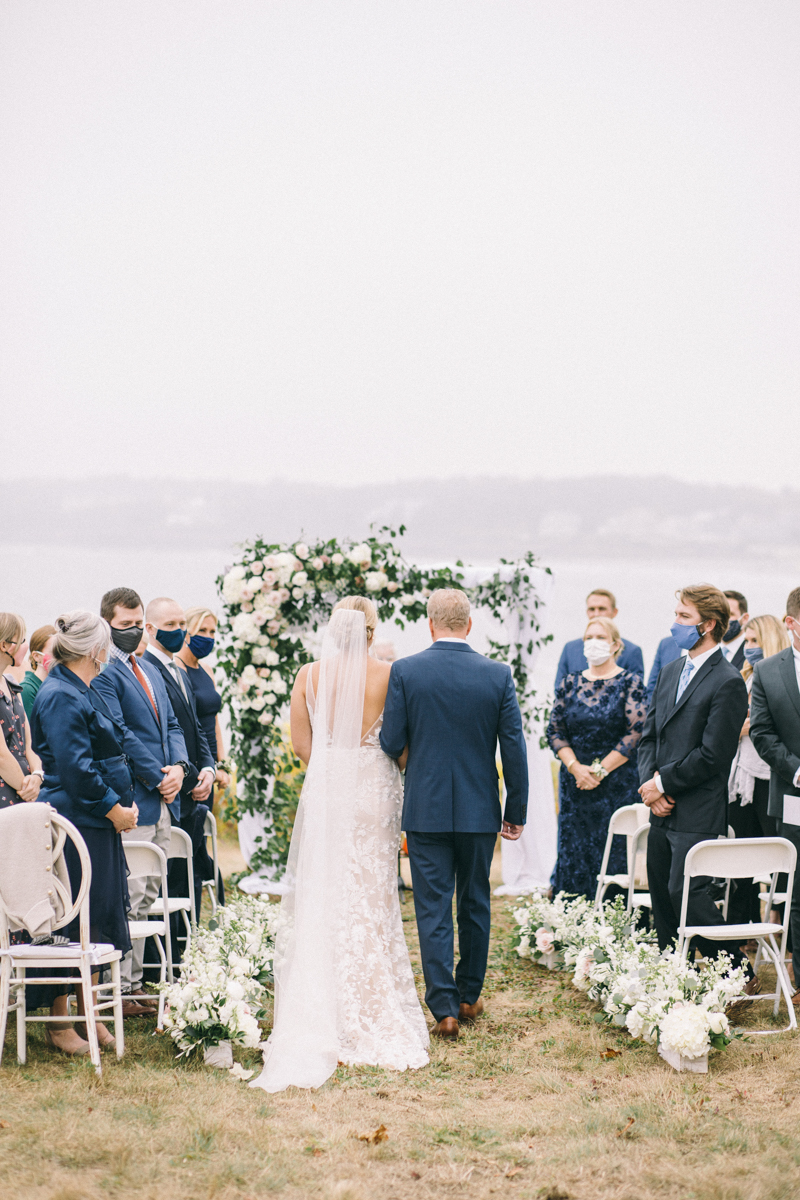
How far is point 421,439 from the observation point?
1827cm

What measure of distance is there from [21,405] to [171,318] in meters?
3.04

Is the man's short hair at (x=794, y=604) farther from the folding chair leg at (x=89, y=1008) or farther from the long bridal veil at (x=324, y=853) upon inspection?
the folding chair leg at (x=89, y=1008)

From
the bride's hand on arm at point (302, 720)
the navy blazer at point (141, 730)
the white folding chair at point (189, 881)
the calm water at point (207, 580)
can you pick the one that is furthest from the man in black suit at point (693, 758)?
the calm water at point (207, 580)

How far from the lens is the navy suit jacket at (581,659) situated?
23.3 ft

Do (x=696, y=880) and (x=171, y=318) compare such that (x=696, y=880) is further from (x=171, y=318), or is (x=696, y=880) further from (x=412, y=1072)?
(x=171, y=318)

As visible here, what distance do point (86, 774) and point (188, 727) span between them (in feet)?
4.87

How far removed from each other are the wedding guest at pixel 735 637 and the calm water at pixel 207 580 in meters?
8.72

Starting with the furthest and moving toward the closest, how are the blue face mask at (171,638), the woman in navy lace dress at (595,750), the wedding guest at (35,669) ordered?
the woman in navy lace dress at (595,750) → the wedding guest at (35,669) → the blue face mask at (171,638)

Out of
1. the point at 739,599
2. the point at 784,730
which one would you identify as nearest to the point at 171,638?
the point at 784,730

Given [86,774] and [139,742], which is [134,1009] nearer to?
[139,742]

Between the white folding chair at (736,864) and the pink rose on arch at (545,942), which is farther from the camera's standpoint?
the pink rose on arch at (545,942)

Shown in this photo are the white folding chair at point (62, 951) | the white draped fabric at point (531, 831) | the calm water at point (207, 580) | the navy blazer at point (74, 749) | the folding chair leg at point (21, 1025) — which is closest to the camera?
the white folding chair at point (62, 951)

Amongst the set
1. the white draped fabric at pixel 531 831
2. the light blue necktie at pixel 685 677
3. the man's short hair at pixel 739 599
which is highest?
the man's short hair at pixel 739 599

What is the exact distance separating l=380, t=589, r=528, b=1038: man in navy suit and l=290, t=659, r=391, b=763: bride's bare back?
0.09 metres
